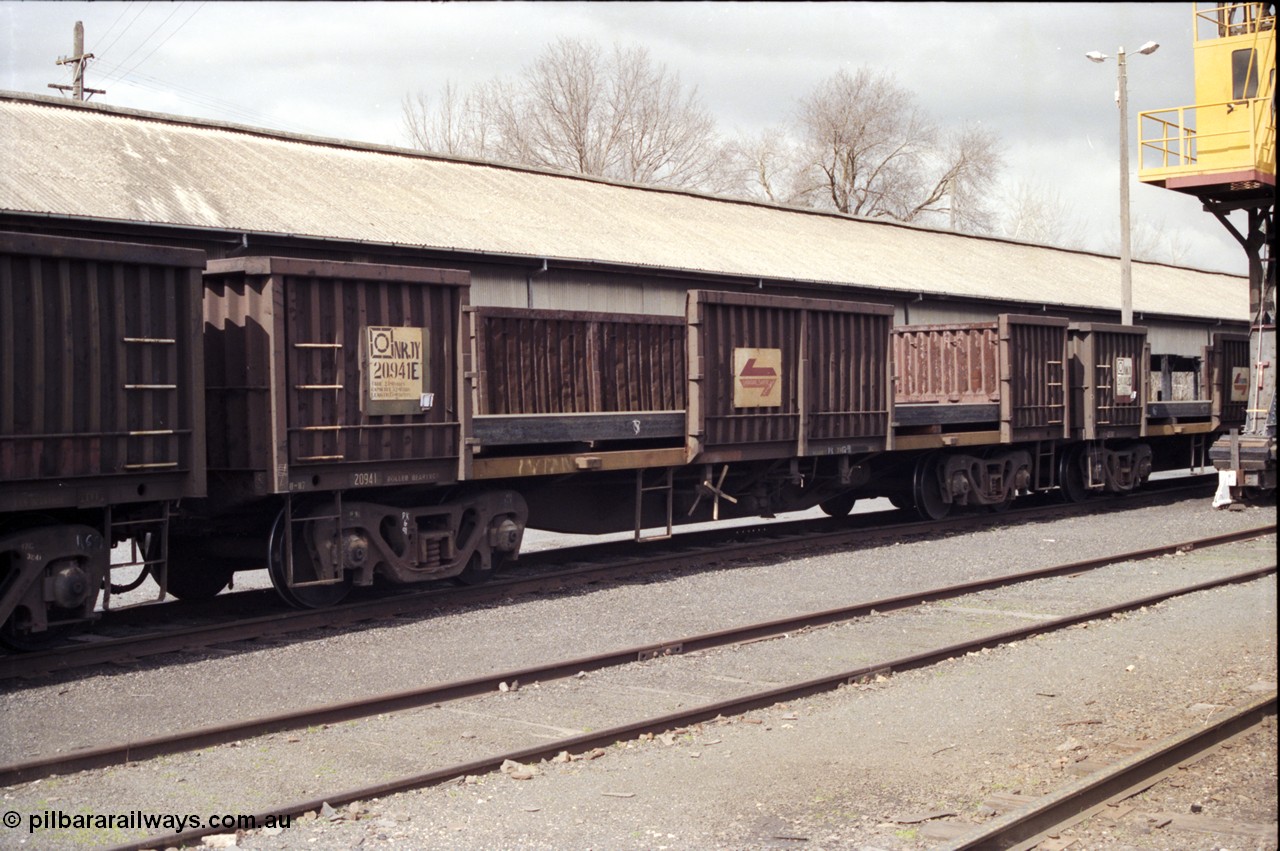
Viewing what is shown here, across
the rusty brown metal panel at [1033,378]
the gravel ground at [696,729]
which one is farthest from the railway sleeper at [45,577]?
the rusty brown metal panel at [1033,378]

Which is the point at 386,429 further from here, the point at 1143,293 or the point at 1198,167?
the point at 1143,293

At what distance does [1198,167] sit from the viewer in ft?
60.3

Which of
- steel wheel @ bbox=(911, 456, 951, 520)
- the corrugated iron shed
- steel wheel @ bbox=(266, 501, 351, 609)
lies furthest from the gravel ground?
the corrugated iron shed

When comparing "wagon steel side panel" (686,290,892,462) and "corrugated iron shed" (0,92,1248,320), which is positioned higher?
"corrugated iron shed" (0,92,1248,320)

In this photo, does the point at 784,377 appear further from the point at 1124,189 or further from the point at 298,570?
the point at 1124,189

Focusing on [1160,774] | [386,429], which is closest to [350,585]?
[386,429]

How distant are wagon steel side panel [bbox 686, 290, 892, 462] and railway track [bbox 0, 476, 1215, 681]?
124 cm

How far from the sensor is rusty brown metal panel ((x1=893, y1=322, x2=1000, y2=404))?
62.4 feet

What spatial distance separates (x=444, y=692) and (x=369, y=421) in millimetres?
3581

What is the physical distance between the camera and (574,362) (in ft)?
42.5

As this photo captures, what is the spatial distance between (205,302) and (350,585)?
9.81ft

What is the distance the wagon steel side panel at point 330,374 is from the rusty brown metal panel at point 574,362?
580mm
